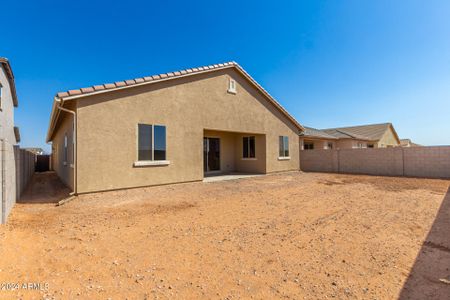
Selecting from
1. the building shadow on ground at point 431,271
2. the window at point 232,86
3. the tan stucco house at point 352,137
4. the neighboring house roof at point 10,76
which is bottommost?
the building shadow on ground at point 431,271

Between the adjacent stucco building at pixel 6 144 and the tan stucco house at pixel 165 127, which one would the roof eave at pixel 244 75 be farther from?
the adjacent stucco building at pixel 6 144

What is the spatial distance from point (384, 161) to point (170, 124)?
49.4 feet

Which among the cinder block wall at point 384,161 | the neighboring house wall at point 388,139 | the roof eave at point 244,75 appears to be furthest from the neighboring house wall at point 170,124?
the neighboring house wall at point 388,139

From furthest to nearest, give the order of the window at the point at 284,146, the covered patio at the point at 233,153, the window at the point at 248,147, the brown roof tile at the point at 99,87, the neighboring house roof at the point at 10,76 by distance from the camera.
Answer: the window at the point at 284,146 < the window at the point at 248,147 < the covered patio at the point at 233,153 < the neighboring house roof at the point at 10,76 < the brown roof tile at the point at 99,87

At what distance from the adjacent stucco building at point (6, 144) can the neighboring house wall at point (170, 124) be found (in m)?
1.76

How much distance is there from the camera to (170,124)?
30.9 feet

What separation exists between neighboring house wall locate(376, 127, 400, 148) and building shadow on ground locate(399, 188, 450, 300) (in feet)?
96.4

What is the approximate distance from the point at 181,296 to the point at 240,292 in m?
0.65

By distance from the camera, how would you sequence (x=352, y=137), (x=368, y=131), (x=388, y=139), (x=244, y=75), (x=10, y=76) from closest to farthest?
1. (x=10, y=76)
2. (x=244, y=75)
3. (x=352, y=137)
4. (x=368, y=131)
5. (x=388, y=139)

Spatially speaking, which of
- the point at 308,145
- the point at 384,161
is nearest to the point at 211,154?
the point at 384,161

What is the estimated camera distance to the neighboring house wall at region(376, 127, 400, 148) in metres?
28.7

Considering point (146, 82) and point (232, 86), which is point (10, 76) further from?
point (232, 86)

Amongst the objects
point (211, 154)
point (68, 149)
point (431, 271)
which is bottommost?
point (431, 271)

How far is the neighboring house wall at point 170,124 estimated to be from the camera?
7496 mm
